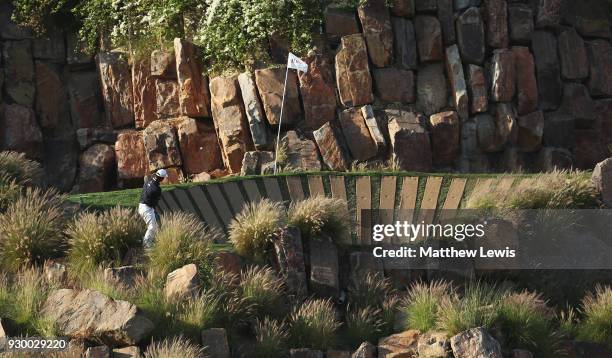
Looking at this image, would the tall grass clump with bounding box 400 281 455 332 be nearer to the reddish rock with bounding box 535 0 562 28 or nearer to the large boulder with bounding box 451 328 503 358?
the large boulder with bounding box 451 328 503 358

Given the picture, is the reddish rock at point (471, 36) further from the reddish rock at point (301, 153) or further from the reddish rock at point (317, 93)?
the reddish rock at point (301, 153)

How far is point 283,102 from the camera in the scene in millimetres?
25625

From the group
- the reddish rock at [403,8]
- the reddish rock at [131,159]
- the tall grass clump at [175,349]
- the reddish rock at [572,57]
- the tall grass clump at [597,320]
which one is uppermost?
the reddish rock at [403,8]

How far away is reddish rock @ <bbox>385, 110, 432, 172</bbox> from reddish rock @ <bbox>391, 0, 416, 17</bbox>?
7.73ft

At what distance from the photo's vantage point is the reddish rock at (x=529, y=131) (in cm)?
2664

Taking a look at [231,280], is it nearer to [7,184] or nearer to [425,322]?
[425,322]

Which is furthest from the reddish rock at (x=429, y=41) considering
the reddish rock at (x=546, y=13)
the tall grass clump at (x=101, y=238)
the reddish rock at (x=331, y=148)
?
the tall grass clump at (x=101, y=238)

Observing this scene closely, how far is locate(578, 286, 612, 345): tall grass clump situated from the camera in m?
19.3

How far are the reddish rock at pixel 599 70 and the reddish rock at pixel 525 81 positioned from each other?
5.76 ft

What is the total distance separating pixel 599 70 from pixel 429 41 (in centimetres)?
422

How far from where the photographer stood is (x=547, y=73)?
27.3 m

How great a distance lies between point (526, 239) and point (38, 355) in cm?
844

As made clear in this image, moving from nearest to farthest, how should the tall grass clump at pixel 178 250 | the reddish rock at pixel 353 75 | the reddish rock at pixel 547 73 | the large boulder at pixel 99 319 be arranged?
the large boulder at pixel 99 319, the tall grass clump at pixel 178 250, the reddish rock at pixel 353 75, the reddish rock at pixel 547 73

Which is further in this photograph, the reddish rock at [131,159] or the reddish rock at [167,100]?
the reddish rock at [167,100]
